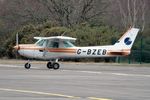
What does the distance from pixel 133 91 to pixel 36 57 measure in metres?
19.2

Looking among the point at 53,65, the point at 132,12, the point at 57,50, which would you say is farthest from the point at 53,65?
the point at 132,12

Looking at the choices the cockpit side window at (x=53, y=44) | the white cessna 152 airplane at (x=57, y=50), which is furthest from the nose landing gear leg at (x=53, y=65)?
the cockpit side window at (x=53, y=44)

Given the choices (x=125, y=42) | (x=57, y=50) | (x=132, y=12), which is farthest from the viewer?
(x=132, y=12)

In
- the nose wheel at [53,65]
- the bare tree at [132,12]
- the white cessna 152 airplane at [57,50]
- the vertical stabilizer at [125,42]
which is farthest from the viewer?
the bare tree at [132,12]

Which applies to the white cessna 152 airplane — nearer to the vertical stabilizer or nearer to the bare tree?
the vertical stabilizer

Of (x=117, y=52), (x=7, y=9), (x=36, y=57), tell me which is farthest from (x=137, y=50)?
(x=7, y=9)

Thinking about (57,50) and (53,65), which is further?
(57,50)

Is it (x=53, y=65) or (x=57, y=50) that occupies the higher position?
(x=57, y=50)

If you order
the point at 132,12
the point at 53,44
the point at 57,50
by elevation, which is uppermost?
the point at 132,12

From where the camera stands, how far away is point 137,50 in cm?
4959

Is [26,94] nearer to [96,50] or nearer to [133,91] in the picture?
[133,91]

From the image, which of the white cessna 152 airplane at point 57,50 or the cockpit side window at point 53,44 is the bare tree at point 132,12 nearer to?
the white cessna 152 airplane at point 57,50

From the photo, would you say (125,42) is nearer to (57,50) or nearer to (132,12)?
(57,50)

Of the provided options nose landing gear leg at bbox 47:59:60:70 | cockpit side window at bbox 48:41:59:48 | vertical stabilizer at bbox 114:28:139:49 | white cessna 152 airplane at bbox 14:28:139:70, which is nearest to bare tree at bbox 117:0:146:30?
vertical stabilizer at bbox 114:28:139:49
